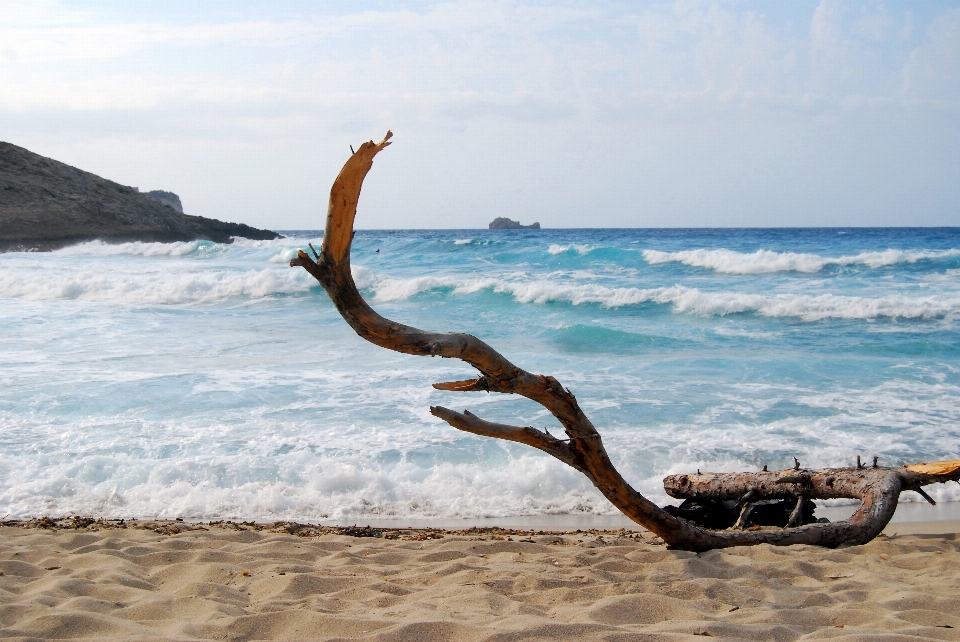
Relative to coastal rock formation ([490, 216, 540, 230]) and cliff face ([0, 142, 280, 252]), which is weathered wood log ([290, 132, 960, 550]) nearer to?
cliff face ([0, 142, 280, 252])

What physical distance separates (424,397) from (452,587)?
16.5 feet

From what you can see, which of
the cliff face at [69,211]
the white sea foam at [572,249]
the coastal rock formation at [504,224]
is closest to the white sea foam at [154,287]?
the white sea foam at [572,249]

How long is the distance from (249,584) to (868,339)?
12.7 meters

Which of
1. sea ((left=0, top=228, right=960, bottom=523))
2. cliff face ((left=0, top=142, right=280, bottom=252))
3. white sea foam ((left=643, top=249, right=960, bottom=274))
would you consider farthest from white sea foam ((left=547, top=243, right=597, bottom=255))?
cliff face ((left=0, top=142, right=280, bottom=252))

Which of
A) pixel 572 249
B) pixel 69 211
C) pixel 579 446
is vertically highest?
pixel 69 211

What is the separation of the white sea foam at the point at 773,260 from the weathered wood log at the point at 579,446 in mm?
22534

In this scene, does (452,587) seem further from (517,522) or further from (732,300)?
(732,300)

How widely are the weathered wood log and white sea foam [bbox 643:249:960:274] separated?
22534 mm

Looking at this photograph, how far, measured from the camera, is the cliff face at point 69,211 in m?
37.8

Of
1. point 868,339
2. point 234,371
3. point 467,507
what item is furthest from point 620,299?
point 467,507

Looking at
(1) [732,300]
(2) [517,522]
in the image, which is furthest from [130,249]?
(2) [517,522]

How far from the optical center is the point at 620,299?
18.4 meters

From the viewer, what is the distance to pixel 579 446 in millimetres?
3797

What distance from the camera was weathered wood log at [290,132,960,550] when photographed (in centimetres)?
266
